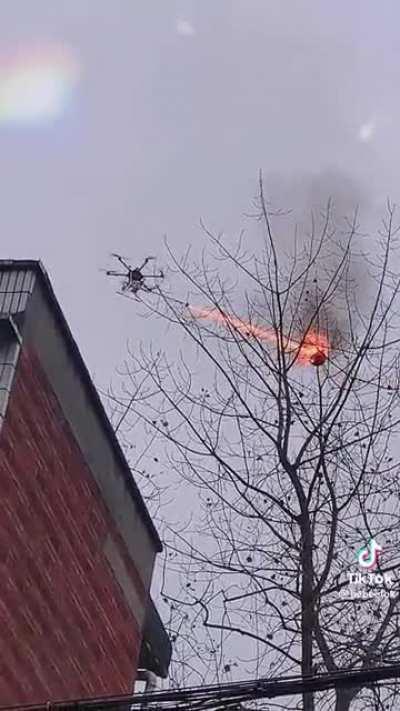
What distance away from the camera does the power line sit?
207 inches

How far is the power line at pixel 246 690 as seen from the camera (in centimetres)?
527

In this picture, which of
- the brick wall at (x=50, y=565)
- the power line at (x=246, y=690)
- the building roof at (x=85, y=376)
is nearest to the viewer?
the power line at (x=246, y=690)

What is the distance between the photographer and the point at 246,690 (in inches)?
219

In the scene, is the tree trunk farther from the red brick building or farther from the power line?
the power line

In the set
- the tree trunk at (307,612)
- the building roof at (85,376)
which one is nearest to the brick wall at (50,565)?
the building roof at (85,376)

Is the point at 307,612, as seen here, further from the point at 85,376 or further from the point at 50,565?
the point at 85,376

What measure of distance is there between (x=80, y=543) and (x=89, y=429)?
36.8 inches

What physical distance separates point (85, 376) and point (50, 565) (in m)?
1.60

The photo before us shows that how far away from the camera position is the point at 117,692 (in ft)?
29.8

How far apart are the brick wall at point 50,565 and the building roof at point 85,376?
486 mm

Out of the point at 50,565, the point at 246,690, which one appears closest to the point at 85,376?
the point at 50,565

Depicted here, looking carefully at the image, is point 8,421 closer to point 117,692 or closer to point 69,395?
point 69,395

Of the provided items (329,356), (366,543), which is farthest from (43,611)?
(329,356)

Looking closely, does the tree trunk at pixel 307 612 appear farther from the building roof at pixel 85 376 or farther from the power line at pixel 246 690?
the power line at pixel 246 690
